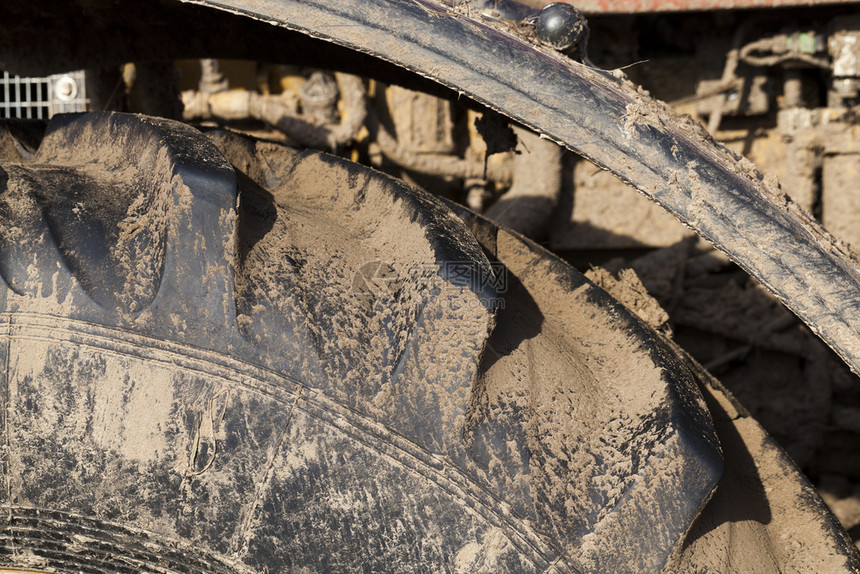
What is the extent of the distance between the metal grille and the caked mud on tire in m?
2.58

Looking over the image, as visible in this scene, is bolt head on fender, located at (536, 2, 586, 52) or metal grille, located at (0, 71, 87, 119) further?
metal grille, located at (0, 71, 87, 119)

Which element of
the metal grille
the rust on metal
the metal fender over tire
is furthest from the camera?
the metal grille

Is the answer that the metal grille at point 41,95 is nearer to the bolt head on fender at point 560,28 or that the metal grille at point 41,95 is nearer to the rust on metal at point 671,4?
the rust on metal at point 671,4

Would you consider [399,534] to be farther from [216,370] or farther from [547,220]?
[547,220]

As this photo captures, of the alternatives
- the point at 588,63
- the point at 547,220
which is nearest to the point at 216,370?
the point at 588,63

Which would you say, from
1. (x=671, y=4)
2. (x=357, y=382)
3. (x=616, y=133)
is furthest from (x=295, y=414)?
(x=671, y=4)

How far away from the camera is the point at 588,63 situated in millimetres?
837

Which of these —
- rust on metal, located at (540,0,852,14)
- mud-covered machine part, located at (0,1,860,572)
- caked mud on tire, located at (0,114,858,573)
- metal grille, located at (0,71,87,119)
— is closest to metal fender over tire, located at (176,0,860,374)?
mud-covered machine part, located at (0,1,860,572)

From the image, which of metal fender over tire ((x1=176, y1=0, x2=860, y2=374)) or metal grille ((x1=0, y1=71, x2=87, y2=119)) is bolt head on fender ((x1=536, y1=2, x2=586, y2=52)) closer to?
metal fender over tire ((x1=176, y1=0, x2=860, y2=374))

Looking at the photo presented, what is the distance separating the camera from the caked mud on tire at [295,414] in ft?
2.57

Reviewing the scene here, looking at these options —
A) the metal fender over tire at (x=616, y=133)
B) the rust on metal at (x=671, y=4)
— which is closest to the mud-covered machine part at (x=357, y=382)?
the metal fender over tire at (x=616, y=133)

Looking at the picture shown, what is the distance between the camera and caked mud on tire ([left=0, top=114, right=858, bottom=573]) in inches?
30.8

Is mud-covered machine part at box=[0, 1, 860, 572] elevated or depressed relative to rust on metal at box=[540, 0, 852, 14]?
depressed

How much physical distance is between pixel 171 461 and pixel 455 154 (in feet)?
6.85
